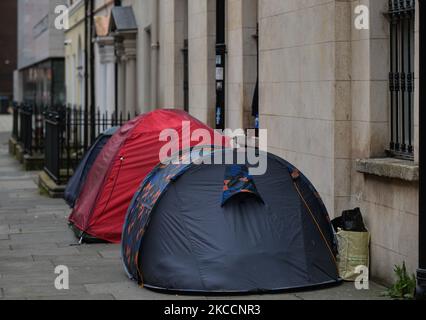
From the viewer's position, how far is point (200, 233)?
32.3 feet

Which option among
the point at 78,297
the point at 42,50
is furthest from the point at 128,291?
the point at 42,50

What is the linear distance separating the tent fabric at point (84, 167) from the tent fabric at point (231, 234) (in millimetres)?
5717

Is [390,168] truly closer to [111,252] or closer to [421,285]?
[421,285]

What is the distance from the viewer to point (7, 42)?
95875mm

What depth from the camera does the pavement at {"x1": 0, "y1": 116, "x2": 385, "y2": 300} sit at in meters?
9.66

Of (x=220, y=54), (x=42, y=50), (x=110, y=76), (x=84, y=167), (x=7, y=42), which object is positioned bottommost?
(x=84, y=167)

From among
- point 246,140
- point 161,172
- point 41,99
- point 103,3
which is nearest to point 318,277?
point 161,172

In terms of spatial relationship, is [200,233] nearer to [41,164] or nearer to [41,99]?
[41,164]

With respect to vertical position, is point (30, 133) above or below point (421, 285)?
above

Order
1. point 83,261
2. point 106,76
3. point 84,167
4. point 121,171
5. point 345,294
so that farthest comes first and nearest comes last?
point 106,76
point 84,167
point 121,171
point 83,261
point 345,294

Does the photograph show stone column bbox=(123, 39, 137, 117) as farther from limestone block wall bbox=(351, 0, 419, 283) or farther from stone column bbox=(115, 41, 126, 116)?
limestone block wall bbox=(351, 0, 419, 283)

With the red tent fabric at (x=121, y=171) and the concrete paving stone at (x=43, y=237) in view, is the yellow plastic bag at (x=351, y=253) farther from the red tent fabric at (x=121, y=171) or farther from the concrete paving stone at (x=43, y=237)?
the concrete paving stone at (x=43, y=237)

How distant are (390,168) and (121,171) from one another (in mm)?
4779
